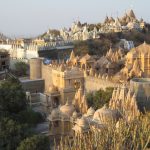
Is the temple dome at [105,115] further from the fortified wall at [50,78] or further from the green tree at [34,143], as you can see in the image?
the fortified wall at [50,78]

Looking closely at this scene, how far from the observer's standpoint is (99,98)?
1775 centimetres

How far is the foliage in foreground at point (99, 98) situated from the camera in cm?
1750

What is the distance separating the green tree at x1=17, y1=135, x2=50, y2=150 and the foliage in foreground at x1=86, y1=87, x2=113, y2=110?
4300mm

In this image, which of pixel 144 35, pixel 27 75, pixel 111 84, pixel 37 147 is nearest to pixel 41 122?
pixel 111 84

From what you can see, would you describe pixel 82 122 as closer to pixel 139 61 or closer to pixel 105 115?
pixel 105 115

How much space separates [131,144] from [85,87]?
38.1 feet

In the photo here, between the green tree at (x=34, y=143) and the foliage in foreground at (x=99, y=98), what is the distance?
430 cm

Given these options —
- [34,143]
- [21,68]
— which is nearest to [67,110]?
[34,143]

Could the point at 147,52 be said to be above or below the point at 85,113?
above

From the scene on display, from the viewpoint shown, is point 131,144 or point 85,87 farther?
point 85,87

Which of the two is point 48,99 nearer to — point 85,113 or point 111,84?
point 111,84

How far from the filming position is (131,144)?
9703 millimetres

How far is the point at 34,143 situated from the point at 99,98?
519 cm

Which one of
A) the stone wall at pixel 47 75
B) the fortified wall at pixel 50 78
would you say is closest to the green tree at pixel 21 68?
the fortified wall at pixel 50 78
